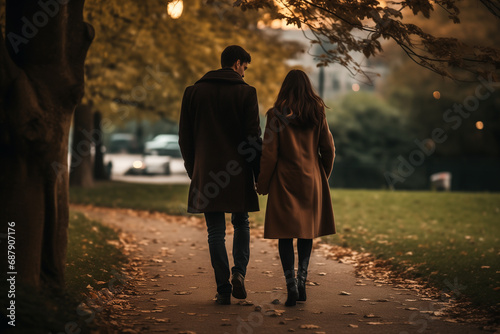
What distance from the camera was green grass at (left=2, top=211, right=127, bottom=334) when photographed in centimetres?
438

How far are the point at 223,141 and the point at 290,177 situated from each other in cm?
68

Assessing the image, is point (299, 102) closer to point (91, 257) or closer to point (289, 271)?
point (289, 271)

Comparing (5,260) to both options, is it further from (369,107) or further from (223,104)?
(369,107)

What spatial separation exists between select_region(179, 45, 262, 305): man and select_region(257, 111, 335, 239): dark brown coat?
150 millimetres

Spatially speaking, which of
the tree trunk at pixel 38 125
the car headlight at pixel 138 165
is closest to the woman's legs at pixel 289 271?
the tree trunk at pixel 38 125

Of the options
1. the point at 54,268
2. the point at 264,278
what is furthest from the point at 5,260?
the point at 264,278

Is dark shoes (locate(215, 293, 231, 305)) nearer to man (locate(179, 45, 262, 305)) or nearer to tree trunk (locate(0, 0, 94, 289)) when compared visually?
man (locate(179, 45, 262, 305))

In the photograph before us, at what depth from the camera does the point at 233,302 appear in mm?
6051

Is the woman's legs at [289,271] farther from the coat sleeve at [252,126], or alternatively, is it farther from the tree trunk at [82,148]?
the tree trunk at [82,148]

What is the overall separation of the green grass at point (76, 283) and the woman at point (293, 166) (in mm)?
1810

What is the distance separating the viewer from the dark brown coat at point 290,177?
5754 millimetres

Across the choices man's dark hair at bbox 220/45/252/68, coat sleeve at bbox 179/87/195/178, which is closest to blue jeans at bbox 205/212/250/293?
coat sleeve at bbox 179/87/195/178

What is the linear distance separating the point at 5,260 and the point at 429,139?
103 ft

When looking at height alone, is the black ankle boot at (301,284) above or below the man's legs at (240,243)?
below
